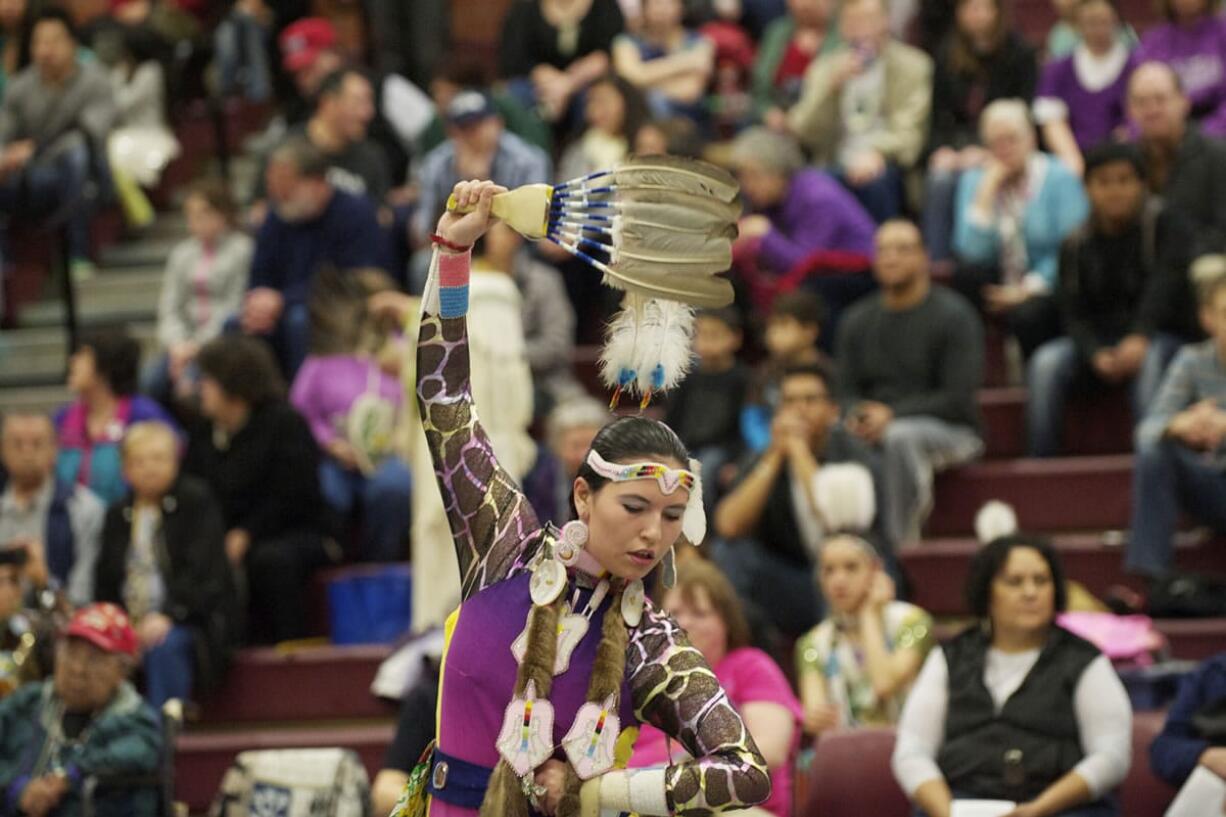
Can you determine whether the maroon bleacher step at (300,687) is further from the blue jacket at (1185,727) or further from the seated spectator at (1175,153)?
the seated spectator at (1175,153)

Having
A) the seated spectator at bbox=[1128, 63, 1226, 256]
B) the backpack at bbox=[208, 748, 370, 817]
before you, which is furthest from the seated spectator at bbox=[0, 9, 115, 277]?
the seated spectator at bbox=[1128, 63, 1226, 256]

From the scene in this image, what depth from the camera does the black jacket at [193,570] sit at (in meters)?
7.06

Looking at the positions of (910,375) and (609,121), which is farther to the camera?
(609,121)

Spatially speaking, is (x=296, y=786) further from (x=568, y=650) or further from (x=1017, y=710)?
(x=568, y=650)

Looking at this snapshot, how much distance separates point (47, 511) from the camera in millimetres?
7516

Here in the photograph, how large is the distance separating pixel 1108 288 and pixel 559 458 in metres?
1.99

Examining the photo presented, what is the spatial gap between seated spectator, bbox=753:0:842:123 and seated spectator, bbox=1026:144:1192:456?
7.58 feet

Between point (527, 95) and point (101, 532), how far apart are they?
3463mm

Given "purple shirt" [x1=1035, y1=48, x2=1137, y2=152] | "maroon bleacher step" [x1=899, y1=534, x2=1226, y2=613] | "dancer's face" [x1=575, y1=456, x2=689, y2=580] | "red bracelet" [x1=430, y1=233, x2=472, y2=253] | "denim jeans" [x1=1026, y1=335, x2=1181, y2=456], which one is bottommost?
"maroon bleacher step" [x1=899, y1=534, x2=1226, y2=613]

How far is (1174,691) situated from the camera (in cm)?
601

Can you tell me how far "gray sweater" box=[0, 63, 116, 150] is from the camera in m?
9.57

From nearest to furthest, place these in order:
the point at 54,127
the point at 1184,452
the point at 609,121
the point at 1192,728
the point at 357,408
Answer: the point at 1192,728 → the point at 1184,452 → the point at 357,408 → the point at 609,121 → the point at 54,127

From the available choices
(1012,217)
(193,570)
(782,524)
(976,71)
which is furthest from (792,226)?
(193,570)

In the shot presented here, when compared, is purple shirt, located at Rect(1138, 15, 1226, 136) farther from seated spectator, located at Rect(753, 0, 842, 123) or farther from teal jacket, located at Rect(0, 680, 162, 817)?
teal jacket, located at Rect(0, 680, 162, 817)
